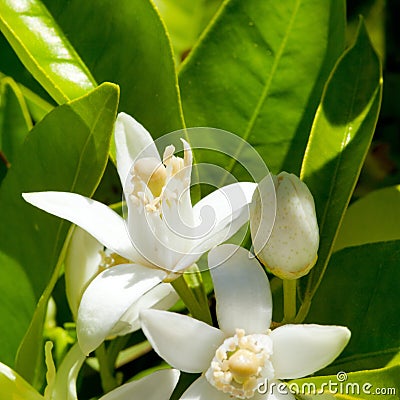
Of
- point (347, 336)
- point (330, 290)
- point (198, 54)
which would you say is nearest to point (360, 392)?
point (347, 336)

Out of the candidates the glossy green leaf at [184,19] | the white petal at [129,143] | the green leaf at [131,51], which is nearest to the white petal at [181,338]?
A: the white petal at [129,143]

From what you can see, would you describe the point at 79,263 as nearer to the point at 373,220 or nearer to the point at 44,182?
the point at 44,182

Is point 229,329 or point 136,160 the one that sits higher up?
point 136,160

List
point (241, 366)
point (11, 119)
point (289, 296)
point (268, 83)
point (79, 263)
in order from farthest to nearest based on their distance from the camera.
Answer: point (11, 119) < point (268, 83) < point (79, 263) < point (289, 296) < point (241, 366)

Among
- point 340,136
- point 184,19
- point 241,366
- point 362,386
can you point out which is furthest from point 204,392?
point 184,19

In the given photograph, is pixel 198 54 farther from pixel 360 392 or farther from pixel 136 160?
pixel 360 392

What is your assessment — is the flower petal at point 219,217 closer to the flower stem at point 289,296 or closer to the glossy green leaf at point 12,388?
the flower stem at point 289,296

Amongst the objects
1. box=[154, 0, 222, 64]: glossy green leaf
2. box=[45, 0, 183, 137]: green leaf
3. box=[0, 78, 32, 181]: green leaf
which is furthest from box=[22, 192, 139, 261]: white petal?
box=[154, 0, 222, 64]: glossy green leaf
